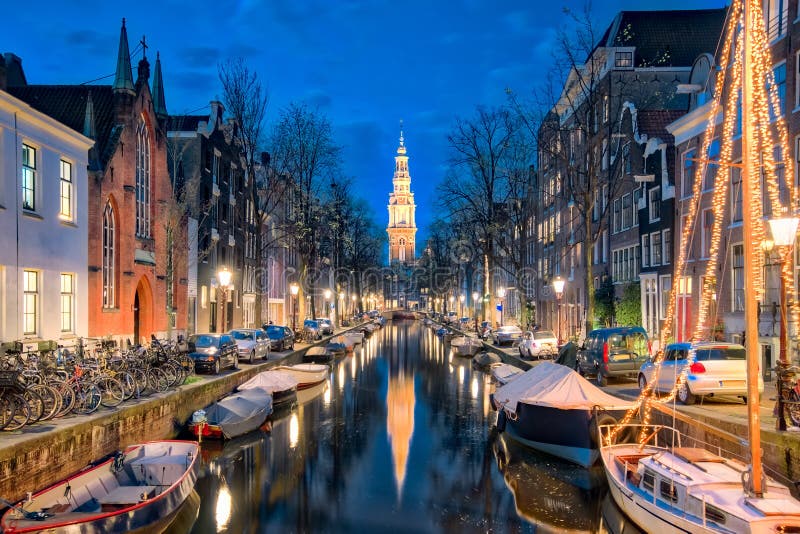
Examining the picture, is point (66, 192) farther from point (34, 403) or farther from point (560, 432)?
point (560, 432)

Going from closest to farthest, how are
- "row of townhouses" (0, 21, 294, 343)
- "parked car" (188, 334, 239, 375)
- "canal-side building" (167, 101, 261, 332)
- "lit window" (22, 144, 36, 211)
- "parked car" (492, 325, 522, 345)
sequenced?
"row of townhouses" (0, 21, 294, 343)
"lit window" (22, 144, 36, 211)
"parked car" (188, 334, 239, 375)
"canal-side building" (167, 101, 261, 332)
"parked car" (492, 325, 522, 345)

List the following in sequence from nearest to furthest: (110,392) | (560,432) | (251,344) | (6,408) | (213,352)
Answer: (6,408), (560,432), (110,392), (213,352), (251,344)

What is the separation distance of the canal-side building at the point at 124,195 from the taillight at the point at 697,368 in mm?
20432

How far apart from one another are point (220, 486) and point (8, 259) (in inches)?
488

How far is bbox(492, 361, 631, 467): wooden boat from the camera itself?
18.1 metres

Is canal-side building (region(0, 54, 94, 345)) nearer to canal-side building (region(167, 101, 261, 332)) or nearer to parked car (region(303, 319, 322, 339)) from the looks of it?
canal-side building (region(167, 101, 261, 332))

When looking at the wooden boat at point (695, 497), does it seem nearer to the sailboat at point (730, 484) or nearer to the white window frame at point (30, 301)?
the sailboat at point (730, 484)

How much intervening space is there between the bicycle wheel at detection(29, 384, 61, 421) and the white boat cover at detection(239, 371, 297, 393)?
10.2 m

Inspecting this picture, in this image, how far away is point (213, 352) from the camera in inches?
1159

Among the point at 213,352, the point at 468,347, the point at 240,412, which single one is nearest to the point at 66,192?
the point at 213,352

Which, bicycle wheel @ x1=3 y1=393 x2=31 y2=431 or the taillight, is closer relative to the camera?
bicycle wheel @ x1=3 y1=393 x2=31 y2=431

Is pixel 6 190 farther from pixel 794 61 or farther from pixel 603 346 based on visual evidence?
pixel 794 61

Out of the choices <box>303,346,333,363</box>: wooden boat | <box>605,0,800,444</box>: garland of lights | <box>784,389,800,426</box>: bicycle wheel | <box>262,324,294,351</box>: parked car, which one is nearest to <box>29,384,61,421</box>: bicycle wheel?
<box>605,0,800,444</box>: garland of lights

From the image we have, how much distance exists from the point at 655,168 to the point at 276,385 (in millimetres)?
23511
